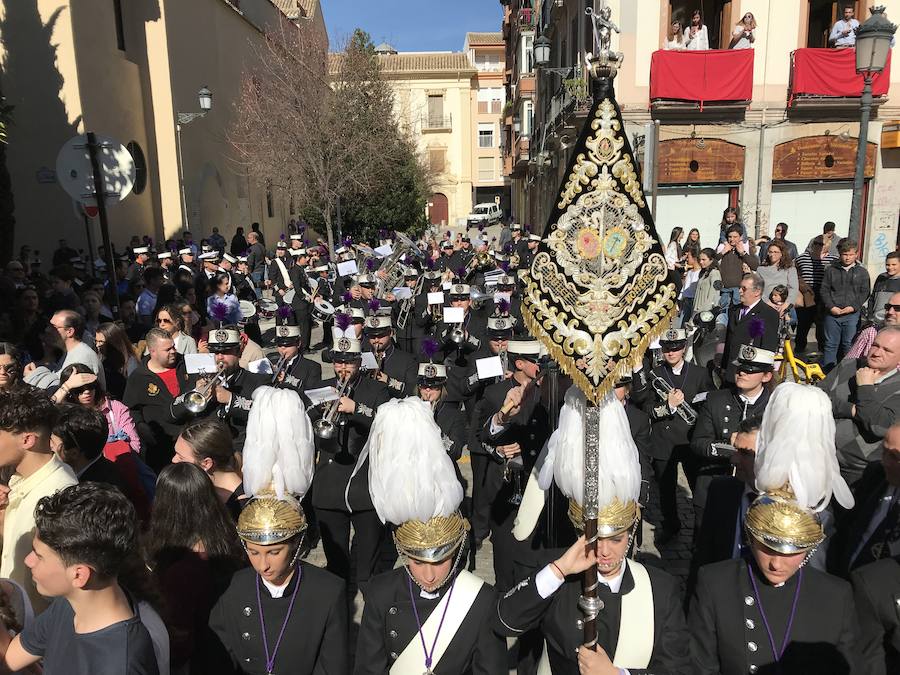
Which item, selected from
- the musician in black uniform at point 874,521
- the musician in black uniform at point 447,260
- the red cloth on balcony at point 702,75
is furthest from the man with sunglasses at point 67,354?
the red cloth on balcony at point 702,75

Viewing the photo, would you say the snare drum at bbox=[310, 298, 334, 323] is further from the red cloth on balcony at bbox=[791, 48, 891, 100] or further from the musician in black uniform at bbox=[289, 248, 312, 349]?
the red cloth on balcony at bbox=[791, 48, 891, 100]

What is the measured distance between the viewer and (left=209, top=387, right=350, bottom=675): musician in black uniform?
3080mm

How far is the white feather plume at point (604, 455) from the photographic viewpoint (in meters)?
3.00

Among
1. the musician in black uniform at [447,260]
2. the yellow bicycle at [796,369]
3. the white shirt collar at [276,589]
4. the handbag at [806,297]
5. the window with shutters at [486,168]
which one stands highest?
the window with shutters at [486,168]

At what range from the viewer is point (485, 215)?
51.8 m

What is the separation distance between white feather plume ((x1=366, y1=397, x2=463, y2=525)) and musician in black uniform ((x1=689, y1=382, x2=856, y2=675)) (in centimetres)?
125

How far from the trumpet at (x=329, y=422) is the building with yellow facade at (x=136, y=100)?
9.98m

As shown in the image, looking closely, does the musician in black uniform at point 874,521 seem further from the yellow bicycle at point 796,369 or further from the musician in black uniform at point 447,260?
the musician in black uniform at point 447,260

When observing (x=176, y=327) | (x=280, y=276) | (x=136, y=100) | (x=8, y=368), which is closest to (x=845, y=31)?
(x=280, y=276)

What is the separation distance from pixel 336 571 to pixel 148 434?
7.20 feet

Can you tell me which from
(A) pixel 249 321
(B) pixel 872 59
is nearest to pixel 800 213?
(B) pixel 872 59

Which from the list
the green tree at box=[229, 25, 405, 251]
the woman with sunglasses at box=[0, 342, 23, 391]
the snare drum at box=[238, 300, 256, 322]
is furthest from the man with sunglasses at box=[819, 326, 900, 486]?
the green tree at box=[229, 25, 405, 251]

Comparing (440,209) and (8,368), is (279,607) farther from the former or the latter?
(440,209)

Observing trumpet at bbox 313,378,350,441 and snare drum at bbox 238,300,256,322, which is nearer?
trumpet at bbox 313,378,350,441
